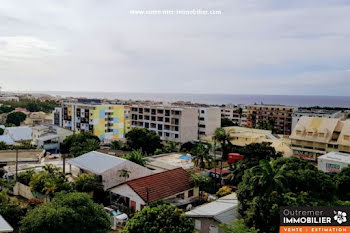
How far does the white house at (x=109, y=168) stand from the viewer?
26969 mm

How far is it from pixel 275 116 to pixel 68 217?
2909 inches

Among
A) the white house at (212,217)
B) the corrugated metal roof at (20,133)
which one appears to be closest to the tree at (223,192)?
the white house at (212,217)

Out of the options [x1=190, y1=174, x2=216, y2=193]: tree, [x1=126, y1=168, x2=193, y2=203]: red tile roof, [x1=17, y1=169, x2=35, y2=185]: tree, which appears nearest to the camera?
[x1=126, y1=168, x2=193, y2=203]: red tile roof

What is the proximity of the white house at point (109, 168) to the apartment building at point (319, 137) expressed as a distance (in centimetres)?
2670

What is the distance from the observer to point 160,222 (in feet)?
53.4

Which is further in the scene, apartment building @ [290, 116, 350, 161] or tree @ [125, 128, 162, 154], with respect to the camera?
tree @ [125, 128, 162, 154]

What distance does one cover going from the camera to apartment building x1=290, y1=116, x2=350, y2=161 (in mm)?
44344

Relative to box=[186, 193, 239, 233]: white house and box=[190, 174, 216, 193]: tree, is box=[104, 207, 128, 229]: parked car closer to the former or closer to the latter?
box=[186, 193, 239, 233]: white house

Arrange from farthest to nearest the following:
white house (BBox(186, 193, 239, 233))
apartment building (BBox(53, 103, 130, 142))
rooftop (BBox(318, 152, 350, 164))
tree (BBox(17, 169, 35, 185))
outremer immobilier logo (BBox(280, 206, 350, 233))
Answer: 1. apartment building (BBox(53, 103, 130, 142))
2. rooftop (BBox(318, 152, 350, 164))
3. tree (BBox(17, 169, 35, 185))
4. white house (BBox(186, 193, 239, 233))
5. outremer immobilier logo (BBox(280, 206, 350, 233))

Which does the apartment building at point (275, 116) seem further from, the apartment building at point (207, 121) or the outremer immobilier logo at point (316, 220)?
the outremer immobilier logo at point (316, 220)

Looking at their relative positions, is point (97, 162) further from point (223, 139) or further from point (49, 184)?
point (223, 139)

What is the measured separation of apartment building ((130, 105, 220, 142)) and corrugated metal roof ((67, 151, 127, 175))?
28.3 metres

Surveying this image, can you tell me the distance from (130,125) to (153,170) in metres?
36.9

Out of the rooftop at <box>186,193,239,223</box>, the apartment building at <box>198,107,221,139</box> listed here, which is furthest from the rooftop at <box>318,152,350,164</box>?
the apartment building at <box>198,107,221,139</box>
